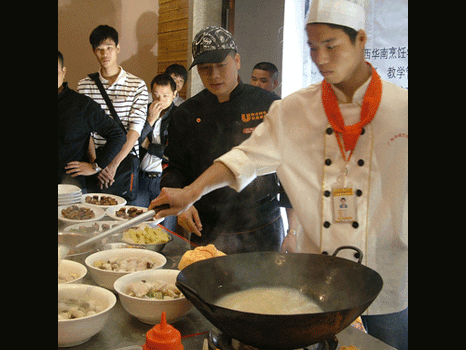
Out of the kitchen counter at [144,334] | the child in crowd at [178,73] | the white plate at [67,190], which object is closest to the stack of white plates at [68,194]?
the white plate at [67,190]

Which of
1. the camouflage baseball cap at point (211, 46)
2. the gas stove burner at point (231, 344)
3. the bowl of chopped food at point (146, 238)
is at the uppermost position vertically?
the camouflage baseball cap at point (211, 46)

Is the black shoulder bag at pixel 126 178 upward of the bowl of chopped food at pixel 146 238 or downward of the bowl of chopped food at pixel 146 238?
upward

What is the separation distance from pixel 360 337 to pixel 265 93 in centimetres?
83

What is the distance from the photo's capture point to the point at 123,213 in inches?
71.4

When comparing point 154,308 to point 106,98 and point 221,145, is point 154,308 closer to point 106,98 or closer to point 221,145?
point 221,145

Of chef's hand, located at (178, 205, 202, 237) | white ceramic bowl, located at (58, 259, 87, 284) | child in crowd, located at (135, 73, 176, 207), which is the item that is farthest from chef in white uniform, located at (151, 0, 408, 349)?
child in crowd, located at (135, 73, 176, 207)

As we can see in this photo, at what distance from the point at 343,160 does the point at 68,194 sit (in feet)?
3.83

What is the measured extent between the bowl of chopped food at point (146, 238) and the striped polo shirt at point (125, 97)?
0.40 m

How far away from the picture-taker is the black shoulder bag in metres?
1.79

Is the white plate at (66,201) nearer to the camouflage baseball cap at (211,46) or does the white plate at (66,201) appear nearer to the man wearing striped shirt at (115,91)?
the man wearing striped shirt at (115,91)

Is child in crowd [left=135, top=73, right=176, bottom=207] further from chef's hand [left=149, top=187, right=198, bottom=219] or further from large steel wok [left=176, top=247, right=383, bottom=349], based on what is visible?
large steel wok [left=176, top=247, right=383, bottom=349]

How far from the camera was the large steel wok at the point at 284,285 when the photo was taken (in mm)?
647
